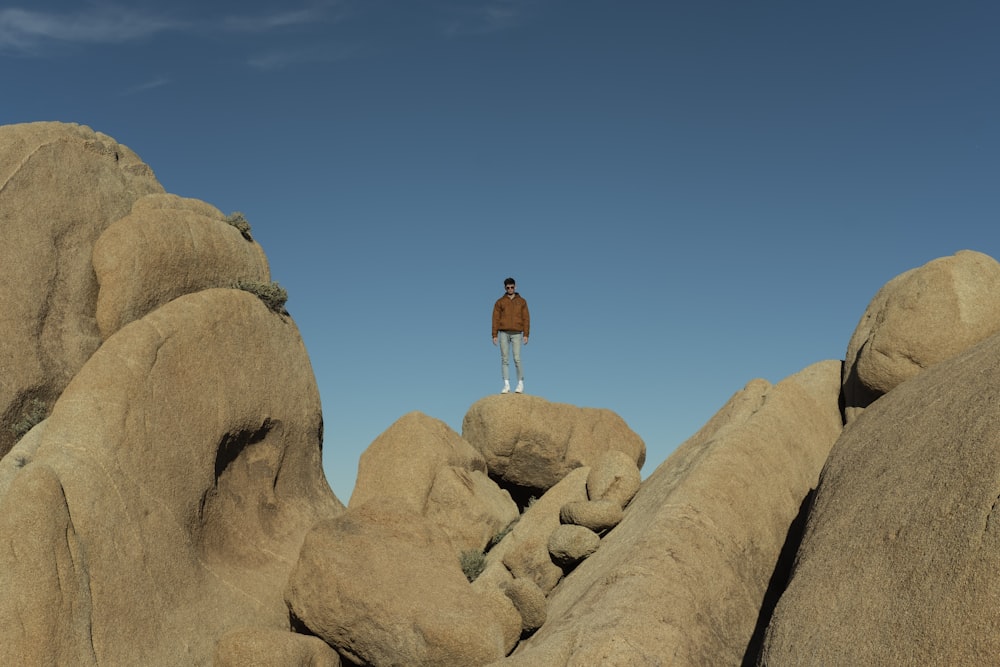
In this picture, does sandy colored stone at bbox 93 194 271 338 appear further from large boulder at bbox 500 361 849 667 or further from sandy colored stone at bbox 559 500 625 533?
large boulder at bbox 500 361 849 667

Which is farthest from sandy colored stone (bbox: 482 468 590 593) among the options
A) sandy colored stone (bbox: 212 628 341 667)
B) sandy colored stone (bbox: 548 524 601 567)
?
sandy colored stone (bbox: 212 628 341 667)

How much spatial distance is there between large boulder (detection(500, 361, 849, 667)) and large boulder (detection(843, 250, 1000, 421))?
1872 millimetres

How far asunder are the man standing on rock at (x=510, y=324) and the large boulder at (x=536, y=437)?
7.55ft

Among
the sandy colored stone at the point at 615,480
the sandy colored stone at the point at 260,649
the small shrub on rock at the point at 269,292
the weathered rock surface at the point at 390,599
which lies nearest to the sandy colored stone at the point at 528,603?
the weathered rock surface at the point at 390,599

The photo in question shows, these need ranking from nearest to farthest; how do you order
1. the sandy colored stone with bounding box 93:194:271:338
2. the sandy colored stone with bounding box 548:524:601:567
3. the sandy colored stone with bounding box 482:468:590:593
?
1. the sandy colored stone with bounding box 548:524:601:567
2. the sandy colored stone with bounding box 482:468:590:593
3. the sandy colored stone with bounding box 93:194:271:338

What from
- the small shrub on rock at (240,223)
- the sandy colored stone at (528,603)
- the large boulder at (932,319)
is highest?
the small shrub on rock at (240,223)

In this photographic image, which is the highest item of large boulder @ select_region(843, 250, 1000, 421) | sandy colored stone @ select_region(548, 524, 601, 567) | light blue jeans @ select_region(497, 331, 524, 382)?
light blue jeans @ select_region(497, 331, 524, 382)

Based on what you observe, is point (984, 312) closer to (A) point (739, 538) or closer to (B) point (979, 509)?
(A) point (739, 538)

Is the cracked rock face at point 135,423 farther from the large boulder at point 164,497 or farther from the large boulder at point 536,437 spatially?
the large boulder at point 536,437

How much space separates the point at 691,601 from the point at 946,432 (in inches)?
174

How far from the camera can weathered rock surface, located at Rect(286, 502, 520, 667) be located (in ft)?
49.1

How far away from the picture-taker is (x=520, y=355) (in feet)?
88.6

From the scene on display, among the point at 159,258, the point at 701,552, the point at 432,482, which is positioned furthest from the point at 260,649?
the point at 159,258

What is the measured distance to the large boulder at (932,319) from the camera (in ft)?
56.2
